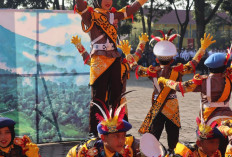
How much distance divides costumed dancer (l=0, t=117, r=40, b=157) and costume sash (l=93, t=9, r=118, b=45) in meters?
1.88

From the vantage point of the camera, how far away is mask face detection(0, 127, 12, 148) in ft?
13.0

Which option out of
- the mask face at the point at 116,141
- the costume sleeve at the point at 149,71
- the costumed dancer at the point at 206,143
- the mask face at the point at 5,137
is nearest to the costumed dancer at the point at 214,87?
the costume sleeve at the point at 149,71

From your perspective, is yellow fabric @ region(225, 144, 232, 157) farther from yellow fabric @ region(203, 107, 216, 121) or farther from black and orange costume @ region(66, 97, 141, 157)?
black and orange costume @ region(66, 97, 141, 157)

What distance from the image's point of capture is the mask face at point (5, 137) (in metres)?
3.95

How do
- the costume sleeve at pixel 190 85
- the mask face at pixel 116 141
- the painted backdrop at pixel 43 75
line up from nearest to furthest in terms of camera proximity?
the mask face at pixel 116 141 → the costume sleeve at pixel 190 85 → the painted backdrop at pixel 43 75

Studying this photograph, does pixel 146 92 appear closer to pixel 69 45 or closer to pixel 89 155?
pixel 69 45

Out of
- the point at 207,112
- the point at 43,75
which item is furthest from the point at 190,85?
the point at 43,75

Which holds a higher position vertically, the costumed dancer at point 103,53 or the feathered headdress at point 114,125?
the costumed dancer at point 103,53

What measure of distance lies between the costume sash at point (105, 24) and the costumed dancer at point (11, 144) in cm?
188

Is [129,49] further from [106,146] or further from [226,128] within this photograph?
[106,146]

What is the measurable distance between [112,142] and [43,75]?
3341 mm

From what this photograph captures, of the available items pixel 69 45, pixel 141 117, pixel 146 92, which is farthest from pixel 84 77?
pixel 146 92

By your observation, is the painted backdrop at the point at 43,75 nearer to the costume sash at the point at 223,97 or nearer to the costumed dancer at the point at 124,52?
the costumed dancer at the point at 124,52

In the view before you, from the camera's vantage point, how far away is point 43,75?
6746 mm
